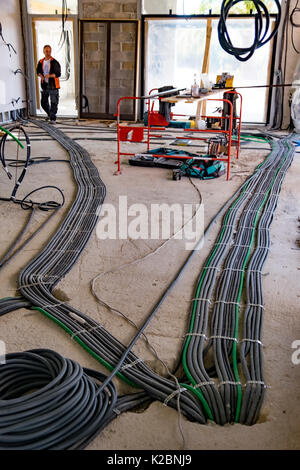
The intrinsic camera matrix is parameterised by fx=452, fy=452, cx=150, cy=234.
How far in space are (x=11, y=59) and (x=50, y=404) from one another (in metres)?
10.4

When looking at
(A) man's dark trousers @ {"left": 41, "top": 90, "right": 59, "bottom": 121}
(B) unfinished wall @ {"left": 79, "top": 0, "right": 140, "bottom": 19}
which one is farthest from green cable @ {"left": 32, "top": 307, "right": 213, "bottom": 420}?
(B) unfinished wall @ {"left": 79, "top": 0, "right": 140, "bottom": 19}

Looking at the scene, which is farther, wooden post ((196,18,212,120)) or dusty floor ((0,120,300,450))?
wooden post ((196,18,212,120))

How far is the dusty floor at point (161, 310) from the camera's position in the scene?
1.95m

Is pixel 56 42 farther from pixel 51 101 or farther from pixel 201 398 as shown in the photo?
pixel 201 398

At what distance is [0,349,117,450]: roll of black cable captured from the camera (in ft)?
6.04

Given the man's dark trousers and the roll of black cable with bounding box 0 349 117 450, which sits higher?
the man's dark trousers

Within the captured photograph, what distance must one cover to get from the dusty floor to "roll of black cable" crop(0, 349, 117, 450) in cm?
9

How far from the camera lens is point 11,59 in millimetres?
10664

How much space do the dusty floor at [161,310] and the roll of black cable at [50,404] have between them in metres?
0.09

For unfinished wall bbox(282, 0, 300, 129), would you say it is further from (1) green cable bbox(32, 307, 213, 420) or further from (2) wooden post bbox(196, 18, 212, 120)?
(1) green cable bbox(32, 307, 213, 420)

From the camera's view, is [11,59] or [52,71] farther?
[11,59]

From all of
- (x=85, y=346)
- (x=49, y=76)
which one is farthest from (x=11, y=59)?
(x=85, y=346)

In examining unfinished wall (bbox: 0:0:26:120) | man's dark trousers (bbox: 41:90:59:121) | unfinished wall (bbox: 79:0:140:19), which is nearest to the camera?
unfinished wall (bbox: 0:0:26:120)

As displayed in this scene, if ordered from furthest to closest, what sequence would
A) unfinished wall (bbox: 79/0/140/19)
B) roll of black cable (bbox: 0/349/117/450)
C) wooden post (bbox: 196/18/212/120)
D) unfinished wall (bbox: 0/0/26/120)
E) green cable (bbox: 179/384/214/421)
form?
unfinished wall (bbox: 79/0/140/19) < wooden post (bbox: 196/18/212/120) < unfinished wall (bbox: 0/0/26/120) < green cable (bbox: 179/384/214/421) < roll of black cable (bbox: 0/349/117/450)
